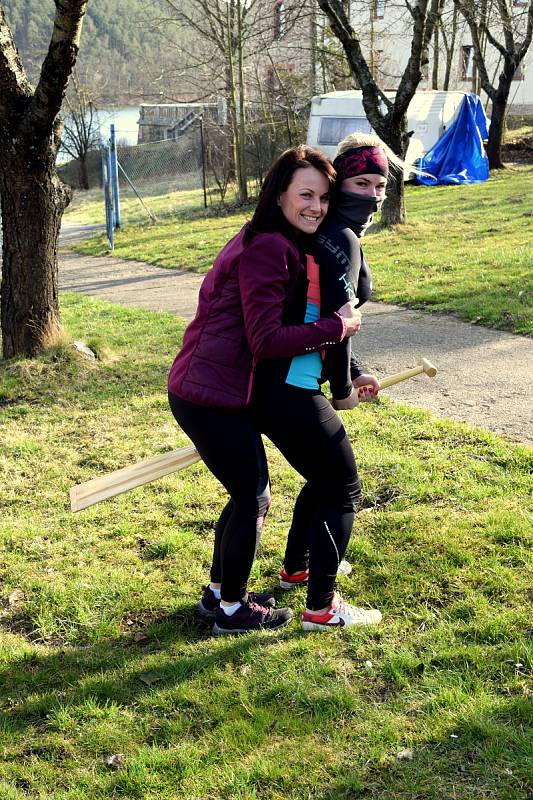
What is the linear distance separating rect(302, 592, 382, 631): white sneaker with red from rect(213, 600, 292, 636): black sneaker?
122mm

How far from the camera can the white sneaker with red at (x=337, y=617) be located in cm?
327

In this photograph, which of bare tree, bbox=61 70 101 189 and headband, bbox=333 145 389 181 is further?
bare tree, bbox=61 70 101 189

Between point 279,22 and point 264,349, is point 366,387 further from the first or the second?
point 279,22

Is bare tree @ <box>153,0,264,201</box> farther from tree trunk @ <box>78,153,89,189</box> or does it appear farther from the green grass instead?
the green grass

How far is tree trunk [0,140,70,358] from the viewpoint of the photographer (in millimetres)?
6355

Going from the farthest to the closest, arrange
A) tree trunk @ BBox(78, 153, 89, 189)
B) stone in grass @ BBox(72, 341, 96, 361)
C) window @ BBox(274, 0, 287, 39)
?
tree trunk @ BBox(78, 153, 89, 189)
window @ BBox(274, 0, 287, 39)
stone in grass @ BBox(72, 341, 96, 361)

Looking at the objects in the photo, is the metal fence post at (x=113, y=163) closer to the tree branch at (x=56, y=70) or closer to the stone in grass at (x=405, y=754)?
the tree branch at (x=56, y=70)

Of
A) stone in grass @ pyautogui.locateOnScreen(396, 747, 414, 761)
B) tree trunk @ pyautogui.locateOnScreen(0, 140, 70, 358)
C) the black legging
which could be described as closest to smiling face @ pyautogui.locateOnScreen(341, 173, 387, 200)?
the black legging

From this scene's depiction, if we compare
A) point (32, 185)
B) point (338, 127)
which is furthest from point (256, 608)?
point (338, 127)

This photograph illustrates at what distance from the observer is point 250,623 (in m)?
3.28

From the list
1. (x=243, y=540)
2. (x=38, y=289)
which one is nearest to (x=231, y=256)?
(x=243, y=540)

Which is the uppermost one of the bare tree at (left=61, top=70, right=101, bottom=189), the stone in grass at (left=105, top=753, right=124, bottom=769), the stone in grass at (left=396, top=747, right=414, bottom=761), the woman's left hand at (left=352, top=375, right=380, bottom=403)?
the bare tree at (left=61, top=70, right=101, bottom=189)

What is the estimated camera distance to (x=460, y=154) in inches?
826

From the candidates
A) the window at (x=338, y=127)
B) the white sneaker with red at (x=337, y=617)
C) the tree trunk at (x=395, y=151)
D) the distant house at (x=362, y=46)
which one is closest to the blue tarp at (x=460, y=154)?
the distant house at (x=362, y=46)
